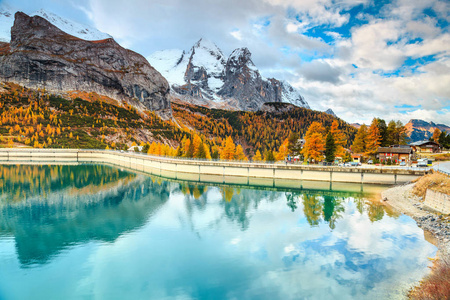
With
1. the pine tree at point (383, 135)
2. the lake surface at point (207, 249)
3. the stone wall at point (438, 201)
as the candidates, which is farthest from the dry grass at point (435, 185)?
the pine tree at point (383, 135)

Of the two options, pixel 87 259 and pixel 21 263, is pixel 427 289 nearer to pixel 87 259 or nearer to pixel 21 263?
pixel 87 259

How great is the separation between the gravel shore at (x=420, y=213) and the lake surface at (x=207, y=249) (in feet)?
4.35

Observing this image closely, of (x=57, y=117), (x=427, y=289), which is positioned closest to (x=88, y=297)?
(x=427, y=289)

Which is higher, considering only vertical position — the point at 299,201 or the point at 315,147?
the point at 315,147

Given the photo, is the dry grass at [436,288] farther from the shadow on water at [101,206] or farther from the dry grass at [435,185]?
the dry grass at [435,185]

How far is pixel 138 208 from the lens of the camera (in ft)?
150

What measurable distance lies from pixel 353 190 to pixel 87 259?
165 ft

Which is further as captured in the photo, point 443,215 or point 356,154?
point 356,154

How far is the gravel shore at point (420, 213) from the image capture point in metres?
27.9

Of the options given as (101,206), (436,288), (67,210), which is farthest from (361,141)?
(67,210)

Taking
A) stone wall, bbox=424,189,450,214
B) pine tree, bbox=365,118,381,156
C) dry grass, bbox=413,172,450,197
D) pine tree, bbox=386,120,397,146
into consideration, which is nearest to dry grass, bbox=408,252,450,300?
stone wall, bbox=424,189,450,214

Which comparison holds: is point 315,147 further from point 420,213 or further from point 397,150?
point 420,213

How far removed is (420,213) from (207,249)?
28.0m

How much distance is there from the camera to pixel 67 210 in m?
42.7
